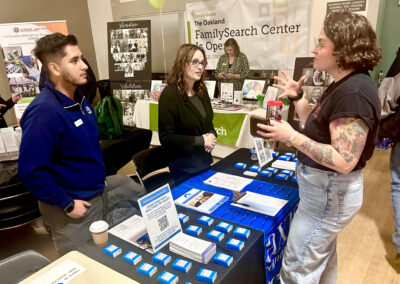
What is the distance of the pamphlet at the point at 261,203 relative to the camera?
136cm

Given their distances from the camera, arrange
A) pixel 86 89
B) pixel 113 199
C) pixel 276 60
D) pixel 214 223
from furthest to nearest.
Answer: pixel 276 60 < pixel 86 89 < pixel 113 199 < pixel 214 223

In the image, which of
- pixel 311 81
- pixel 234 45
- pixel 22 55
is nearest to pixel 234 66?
pixel 234 45

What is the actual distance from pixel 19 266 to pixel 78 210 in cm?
37

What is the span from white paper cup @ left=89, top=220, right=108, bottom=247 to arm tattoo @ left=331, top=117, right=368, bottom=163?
0.93 meters

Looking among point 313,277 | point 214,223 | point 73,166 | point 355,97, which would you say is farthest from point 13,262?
point 355,97

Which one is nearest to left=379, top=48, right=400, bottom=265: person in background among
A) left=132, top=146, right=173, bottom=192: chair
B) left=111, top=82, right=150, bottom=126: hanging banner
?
left=132, top=146, right=173, bottom=192: chair

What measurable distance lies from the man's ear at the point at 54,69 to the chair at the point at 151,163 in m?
0.76

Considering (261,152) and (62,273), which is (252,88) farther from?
(62,273)

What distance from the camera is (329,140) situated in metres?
1.12

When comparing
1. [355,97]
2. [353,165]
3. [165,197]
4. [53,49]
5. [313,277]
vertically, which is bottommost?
[313,277]

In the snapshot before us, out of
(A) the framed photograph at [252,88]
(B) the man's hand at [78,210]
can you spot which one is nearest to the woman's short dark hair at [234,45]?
(A) the framed photograph at [252,88]

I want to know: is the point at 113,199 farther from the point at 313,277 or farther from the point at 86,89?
the point at 86,89

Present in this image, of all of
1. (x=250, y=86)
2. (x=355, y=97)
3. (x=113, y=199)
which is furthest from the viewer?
(x=250, y=86)

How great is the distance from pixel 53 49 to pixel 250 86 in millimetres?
2845
